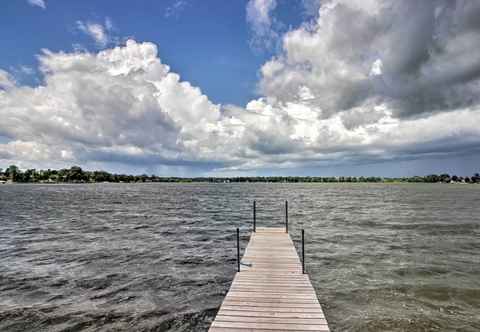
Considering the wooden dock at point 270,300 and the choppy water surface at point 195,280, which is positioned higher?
the wooden dock at point 270,300

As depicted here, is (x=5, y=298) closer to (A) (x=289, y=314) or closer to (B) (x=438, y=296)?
(A) (x=289, y=314)

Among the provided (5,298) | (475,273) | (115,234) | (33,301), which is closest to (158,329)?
(33,301)

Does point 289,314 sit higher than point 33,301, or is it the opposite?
point 289,314

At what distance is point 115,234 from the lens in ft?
81.8

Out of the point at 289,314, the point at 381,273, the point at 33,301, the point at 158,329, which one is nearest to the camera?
the point at 289,314

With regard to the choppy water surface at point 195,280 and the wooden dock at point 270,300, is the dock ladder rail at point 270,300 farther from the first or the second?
the choppy water surface at point 195,280

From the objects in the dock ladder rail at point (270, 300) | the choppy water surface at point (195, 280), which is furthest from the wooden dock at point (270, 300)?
the choppy water surface at point (195, 280)

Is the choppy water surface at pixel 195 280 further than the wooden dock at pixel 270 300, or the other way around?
the choppy water surface at pixel 195 280

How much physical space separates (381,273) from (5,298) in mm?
15855

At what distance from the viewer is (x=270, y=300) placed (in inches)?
328

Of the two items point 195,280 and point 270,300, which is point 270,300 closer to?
point 270,300

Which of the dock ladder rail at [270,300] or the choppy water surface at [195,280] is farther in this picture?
the choppy water surface at [195,280]

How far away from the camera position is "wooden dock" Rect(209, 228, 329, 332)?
696 centimetres

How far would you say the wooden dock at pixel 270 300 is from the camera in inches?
274
